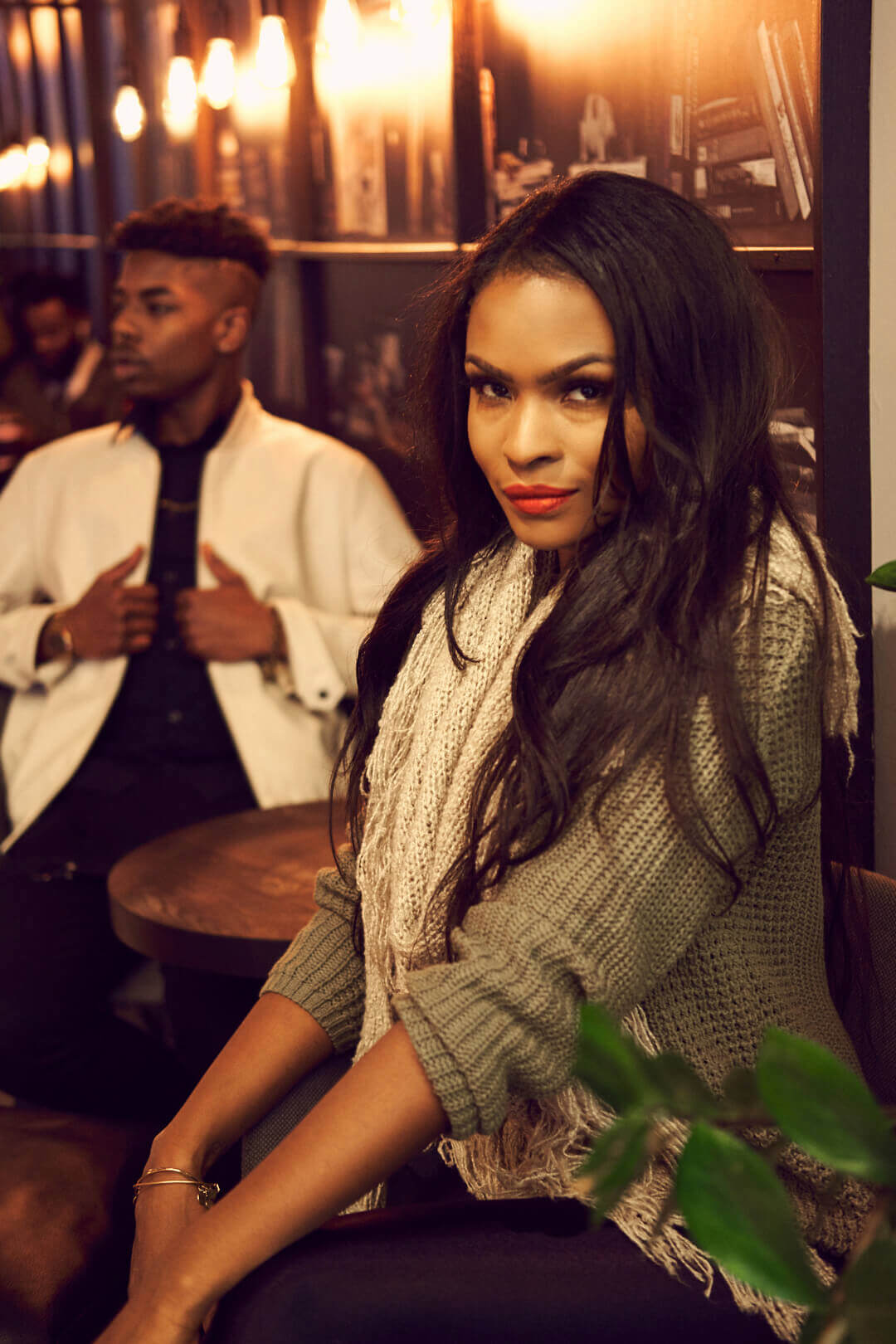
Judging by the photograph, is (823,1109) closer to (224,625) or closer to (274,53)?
(224,625)

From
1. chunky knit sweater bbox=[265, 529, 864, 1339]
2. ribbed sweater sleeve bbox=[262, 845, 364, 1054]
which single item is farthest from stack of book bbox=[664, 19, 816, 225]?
ribbed sweater sleeve bbox=[262, 845, 364, 1054]

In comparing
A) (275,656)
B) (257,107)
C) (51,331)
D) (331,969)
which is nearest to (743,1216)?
(331,969)

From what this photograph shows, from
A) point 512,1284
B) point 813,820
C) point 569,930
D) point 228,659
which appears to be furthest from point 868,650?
point 228,659

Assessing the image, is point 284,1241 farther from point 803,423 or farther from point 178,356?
point 178,356

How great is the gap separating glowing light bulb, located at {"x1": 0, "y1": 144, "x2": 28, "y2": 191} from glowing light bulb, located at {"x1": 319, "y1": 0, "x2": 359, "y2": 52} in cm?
443

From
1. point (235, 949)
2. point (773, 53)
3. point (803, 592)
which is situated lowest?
point (235, 949)

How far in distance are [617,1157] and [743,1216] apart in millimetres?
60

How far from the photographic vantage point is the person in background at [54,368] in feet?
16.7

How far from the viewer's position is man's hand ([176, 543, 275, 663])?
254 cm

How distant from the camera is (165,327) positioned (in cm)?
271

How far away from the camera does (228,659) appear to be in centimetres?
255

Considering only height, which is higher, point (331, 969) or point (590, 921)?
point (590, 921)

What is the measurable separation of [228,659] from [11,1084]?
2.76ft

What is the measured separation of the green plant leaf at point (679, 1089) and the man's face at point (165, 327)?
7.78 feet
